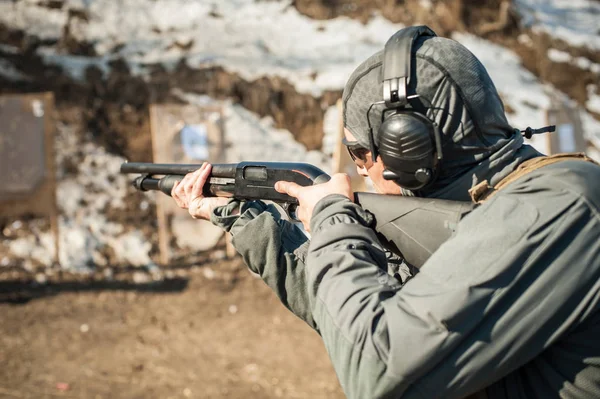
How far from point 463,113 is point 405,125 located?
0.48ft

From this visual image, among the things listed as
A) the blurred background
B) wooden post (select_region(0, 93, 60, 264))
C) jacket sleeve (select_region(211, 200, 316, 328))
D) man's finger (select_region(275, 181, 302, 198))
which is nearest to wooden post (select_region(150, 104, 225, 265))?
the blurred background

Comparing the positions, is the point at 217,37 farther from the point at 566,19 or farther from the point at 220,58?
the point at 566,19

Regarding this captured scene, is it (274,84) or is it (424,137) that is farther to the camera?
(274,84)

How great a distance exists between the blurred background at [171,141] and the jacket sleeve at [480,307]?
358 cm

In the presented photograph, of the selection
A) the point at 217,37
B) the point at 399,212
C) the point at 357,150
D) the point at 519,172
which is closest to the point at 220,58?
the point at 217,37

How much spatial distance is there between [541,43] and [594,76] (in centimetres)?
129

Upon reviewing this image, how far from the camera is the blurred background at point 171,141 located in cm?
518

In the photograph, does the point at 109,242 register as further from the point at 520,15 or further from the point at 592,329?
the point at 520,15

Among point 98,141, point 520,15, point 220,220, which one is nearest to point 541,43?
point 520,15

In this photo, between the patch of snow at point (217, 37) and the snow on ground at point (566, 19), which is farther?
the snow on ground at point (566, 19)

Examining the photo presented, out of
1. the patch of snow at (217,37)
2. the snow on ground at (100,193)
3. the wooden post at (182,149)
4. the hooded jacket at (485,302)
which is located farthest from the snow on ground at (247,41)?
the hooded jacket at (485,302)

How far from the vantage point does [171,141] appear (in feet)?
26.0

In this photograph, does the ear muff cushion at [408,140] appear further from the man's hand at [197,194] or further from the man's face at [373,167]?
the man's hand at [197,194]

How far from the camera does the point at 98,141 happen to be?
8.34 m
